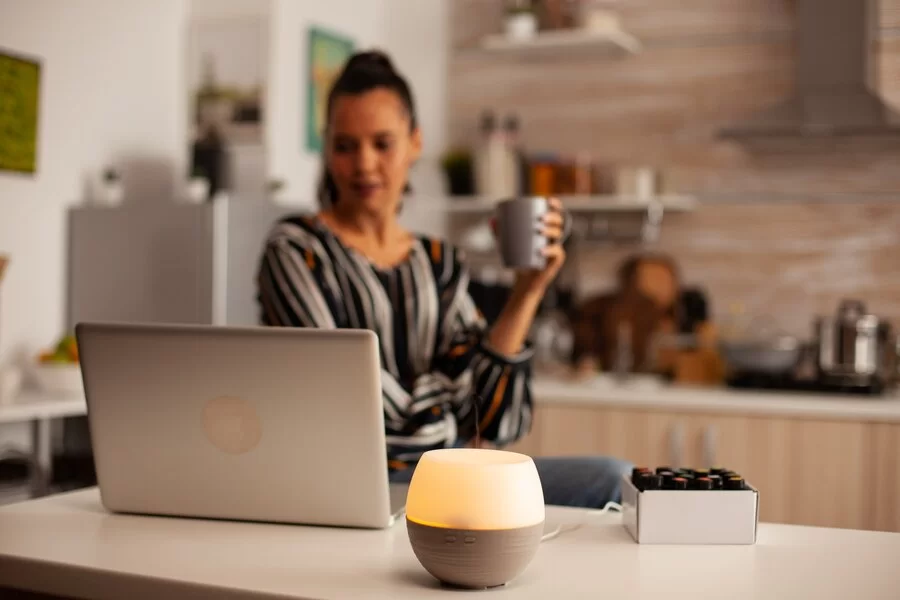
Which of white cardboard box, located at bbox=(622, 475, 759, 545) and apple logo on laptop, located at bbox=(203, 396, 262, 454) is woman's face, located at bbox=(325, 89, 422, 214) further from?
white cardboard box, located at bbox=(622, 475, 759, 545)

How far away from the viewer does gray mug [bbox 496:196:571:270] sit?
5.20ft

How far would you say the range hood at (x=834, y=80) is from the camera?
3.34m

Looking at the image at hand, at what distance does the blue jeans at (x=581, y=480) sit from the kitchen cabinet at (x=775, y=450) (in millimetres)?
1561

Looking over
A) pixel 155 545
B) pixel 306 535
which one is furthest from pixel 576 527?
pixel 155 545

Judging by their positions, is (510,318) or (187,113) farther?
(187,113)

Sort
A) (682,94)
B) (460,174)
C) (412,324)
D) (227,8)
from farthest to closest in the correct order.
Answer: (460,174) → (682,94) → (227,8) → (412,324)

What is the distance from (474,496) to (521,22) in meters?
3.06

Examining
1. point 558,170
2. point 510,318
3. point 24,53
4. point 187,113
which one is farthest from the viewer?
point 558,170

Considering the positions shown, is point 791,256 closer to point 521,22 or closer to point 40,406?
point 521,22

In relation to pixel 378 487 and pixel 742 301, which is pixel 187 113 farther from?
pixel 378 487

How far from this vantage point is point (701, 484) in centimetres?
122

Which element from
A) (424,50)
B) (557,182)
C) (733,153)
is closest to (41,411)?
(557,182)

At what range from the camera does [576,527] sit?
1.28m

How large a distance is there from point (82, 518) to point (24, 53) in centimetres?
215
